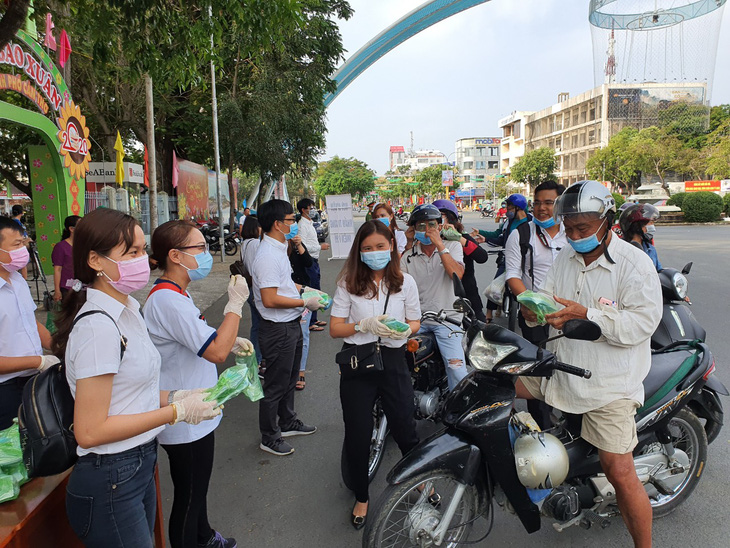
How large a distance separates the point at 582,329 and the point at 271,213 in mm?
2426

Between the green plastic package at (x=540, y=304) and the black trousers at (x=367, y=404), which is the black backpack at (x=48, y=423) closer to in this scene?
the black trousers at (x=367, y=404)

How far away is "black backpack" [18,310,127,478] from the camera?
5.19ft

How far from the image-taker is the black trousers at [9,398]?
2.50 meters

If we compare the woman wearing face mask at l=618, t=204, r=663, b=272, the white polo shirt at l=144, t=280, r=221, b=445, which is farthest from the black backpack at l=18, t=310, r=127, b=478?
the woman wearing face mask at l=618, t=204, r=663, b=272

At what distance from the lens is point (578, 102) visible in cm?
6738

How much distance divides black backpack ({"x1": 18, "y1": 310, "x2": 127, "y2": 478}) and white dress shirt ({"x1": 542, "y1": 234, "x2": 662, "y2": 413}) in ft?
6.35

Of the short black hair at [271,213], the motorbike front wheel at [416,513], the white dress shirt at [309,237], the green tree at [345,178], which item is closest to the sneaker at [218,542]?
the motorbike front wheel at [416,513]

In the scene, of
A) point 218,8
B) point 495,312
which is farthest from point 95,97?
point 495,312

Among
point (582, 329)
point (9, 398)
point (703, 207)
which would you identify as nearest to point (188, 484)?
point (9, 398)

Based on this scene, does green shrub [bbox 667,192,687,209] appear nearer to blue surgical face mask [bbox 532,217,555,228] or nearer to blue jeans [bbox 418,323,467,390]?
blue surgical face mask [bbox 532,217,555,228]

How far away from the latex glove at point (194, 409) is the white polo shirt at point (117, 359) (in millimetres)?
96

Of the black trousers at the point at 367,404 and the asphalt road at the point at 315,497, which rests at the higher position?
the black trousers at the point at 367,404

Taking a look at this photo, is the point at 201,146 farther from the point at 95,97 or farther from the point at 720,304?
the point at 720,304

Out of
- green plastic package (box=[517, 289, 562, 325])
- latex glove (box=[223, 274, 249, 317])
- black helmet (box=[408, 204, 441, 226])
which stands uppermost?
black helmet (box=[408, 204, 441, 226])
